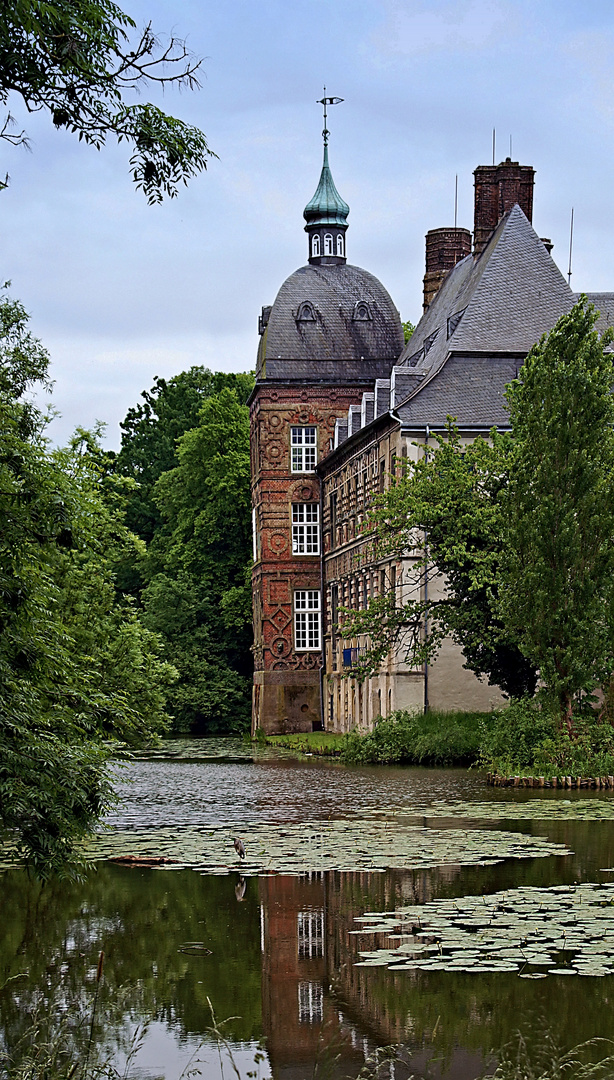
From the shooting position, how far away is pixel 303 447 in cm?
5684

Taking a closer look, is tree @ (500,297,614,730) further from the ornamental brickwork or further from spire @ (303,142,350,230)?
spire @ (303,142,350,230)


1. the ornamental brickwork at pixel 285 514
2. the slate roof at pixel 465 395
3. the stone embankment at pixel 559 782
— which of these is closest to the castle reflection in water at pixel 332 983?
the stone embankment at pixel 559 782

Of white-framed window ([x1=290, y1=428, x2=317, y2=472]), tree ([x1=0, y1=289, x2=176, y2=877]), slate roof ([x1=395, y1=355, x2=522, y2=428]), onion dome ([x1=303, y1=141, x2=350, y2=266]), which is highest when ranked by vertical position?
onion dome ([x1=303, y1=141, x2=350, y2=266])

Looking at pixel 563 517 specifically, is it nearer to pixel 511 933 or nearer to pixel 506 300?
pixel 511 933

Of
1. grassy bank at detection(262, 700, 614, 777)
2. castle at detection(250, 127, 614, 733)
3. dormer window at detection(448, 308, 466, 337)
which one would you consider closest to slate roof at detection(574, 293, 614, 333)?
castle at detection(250, 127, 614, 733)

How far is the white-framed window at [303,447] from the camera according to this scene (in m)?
56.8

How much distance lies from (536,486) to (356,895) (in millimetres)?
15081

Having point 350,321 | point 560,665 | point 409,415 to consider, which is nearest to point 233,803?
point 560,665

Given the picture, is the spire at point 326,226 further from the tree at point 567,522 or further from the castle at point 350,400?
the tree at point 567,522

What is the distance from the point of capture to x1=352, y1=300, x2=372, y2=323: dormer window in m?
58.5

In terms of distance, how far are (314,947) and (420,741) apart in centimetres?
2221

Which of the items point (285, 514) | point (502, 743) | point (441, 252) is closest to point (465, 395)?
point (502, 743)

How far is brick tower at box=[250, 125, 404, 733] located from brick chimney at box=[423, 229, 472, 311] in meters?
3.23

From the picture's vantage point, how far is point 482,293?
43.8 m
